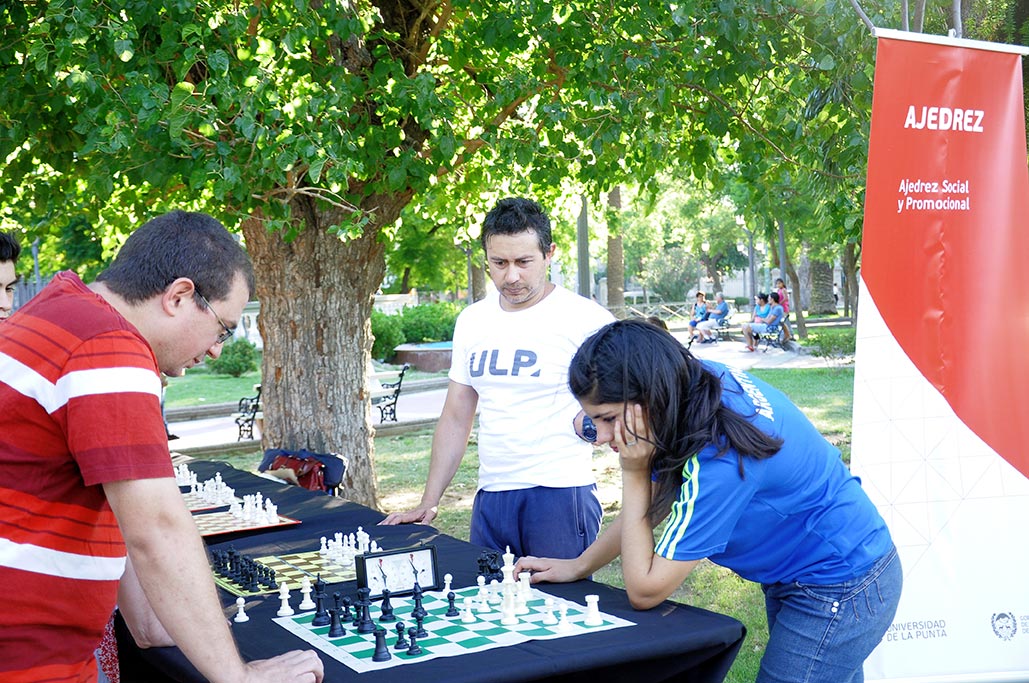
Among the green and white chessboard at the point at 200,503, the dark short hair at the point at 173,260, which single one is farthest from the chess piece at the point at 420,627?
the green and white chessboard at the point at 200,503

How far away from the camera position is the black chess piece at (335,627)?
7.95 ft

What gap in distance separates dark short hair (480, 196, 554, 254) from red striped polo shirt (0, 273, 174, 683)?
204 cm

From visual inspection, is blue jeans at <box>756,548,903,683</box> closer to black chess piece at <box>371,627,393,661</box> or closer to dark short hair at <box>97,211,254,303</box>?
black chess piece at <box>371,627,393,661</box>

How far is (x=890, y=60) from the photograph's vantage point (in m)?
4.12

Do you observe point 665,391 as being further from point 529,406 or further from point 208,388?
point 208,388

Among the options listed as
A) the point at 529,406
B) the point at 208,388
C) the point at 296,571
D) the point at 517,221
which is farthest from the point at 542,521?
the point at 208,388

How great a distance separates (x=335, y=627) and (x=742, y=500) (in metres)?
1.04

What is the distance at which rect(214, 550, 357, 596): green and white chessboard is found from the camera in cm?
294

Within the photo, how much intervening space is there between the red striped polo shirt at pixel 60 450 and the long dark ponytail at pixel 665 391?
0.96m

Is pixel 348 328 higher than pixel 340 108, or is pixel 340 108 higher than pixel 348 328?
pixel 340 108

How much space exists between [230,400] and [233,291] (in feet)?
54.9

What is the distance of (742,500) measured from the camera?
2227mm

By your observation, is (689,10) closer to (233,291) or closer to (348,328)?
(348,328)

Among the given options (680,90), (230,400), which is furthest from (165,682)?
(230,400)
